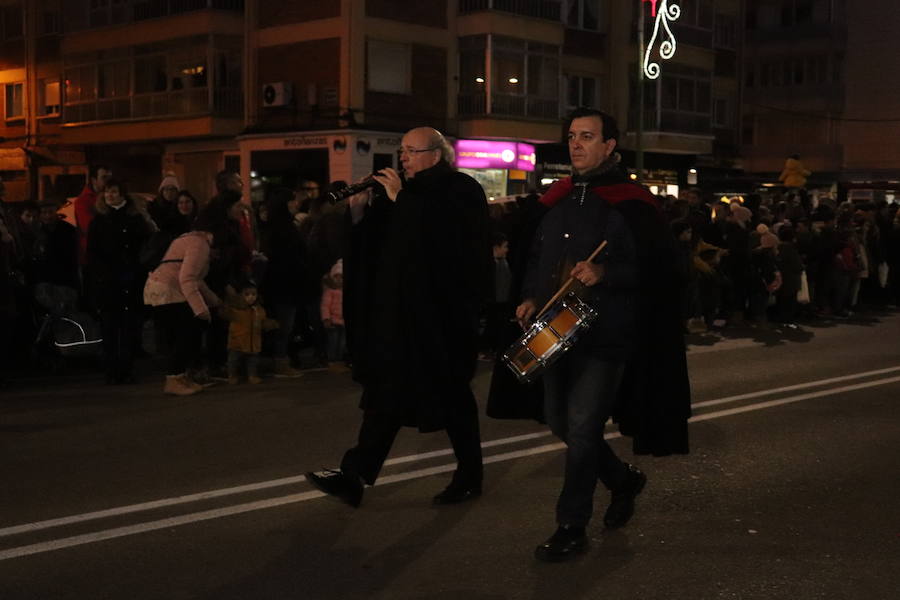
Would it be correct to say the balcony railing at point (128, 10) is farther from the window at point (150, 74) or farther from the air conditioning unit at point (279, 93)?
the air conditioning unit at point (279, 93)

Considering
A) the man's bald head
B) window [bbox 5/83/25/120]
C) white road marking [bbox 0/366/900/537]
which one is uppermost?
window [bbox 5/83/25/120]

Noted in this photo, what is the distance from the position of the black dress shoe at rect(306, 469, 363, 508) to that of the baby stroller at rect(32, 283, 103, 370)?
587 cm

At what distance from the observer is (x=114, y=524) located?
20.1 feet

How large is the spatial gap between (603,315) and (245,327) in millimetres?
6223

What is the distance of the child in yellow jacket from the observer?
36.4ft

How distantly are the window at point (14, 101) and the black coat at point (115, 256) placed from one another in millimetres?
32792

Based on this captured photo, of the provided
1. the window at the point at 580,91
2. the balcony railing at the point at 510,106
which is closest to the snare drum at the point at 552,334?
the balcony railing at the point at 510,106

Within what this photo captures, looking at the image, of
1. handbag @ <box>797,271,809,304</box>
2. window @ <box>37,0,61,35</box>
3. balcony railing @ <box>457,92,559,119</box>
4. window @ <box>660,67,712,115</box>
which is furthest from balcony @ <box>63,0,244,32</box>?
handbag @ <box>797,271,809,304</box>

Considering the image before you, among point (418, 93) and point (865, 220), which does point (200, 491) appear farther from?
point (418, 93)

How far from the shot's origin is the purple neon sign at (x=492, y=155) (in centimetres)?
3447

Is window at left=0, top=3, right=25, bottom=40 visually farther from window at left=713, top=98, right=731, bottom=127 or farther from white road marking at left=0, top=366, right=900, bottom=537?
white road marking at left=0, top=366, right=900, bottom=537

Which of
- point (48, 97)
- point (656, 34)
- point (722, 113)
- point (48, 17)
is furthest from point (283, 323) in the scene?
point (722, 113)

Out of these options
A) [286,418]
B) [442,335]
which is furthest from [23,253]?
[442,335]

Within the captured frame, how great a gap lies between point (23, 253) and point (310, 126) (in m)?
21.9
